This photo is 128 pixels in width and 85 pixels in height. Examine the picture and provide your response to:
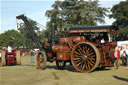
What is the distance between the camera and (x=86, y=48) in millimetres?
9594

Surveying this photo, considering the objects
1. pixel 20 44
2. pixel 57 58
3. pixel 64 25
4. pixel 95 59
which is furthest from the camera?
pixel 20 44

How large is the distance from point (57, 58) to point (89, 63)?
223cm

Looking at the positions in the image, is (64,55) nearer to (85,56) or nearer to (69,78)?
(85,56)

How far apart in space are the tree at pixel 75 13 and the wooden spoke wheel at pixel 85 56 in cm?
2242

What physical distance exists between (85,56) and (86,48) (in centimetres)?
43

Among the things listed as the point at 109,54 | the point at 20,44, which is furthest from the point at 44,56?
the point at 20,44

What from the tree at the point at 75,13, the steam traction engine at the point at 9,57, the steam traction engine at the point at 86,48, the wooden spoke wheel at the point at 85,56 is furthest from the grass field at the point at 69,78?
the tree at the point at 75,13

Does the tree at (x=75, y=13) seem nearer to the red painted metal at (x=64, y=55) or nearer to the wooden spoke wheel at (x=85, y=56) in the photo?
the red painted metal at (x=64, y=55)

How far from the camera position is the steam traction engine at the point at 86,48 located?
945 centimetres

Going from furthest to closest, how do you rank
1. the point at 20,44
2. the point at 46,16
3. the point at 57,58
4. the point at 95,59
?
the point at 20,44, the point at 46,16, the point at 57,58, the point at 95,59

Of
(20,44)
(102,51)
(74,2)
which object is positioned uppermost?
(74,2)

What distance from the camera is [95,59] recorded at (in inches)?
367

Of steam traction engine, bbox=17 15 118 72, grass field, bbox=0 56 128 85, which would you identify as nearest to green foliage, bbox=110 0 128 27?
steam traction engine, bbox=17 15 118 72

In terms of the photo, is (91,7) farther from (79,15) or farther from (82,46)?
(82,46)
